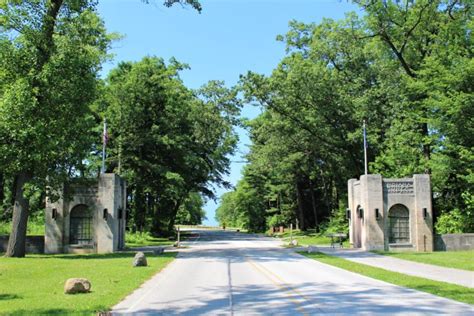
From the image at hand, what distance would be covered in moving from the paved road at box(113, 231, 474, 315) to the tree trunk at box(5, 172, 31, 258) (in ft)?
32.7

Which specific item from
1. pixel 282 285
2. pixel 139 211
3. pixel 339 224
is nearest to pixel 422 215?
pixel 282 285

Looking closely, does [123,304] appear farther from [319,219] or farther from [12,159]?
[319,219]

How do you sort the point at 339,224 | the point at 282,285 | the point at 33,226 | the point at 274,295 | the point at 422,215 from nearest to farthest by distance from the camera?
the point at 274,295 → the point at 282,285 → the point at 422,215 → the point at 33,226 → the point at 339,224

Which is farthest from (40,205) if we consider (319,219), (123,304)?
(319,219)

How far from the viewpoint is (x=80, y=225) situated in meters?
29.7

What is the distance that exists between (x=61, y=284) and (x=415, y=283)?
1022cm

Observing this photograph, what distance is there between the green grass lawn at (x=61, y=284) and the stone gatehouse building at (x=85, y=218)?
5535 millimetres

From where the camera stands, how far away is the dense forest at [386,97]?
3341 cm

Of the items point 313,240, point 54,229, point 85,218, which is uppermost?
point 85,218

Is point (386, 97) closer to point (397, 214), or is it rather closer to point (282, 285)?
point (397, 214)

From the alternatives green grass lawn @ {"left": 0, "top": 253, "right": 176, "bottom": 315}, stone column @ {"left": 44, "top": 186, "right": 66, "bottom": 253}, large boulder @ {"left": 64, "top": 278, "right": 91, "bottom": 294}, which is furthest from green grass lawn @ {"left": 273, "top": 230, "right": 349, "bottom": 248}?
large boulder @ {"left": 64, "top": 278, "right": 91, "bottom": 294}

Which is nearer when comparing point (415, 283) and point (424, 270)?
point (415, 283)

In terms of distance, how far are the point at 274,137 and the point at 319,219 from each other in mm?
26100

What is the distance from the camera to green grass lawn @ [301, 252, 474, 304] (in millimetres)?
12398
